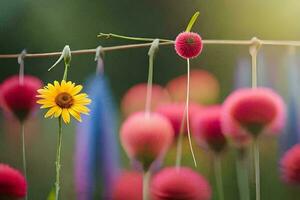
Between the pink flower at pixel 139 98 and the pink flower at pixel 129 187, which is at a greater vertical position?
the pink flower at pixel 139 98

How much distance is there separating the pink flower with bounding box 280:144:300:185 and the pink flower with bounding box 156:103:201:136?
249mm

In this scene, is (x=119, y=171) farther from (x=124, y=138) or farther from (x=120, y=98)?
(x=120, y=98)

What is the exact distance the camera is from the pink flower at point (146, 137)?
1.37 metres

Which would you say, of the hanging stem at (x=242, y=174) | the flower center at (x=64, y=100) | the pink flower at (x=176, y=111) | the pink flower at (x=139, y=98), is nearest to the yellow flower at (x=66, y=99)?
the flower center at (x=64, y=100)

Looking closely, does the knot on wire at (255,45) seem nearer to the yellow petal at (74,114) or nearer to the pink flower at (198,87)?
the pink flower at (198,87)

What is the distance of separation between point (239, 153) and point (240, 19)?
1.13 feet

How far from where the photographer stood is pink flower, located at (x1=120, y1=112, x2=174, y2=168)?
137 centimetres

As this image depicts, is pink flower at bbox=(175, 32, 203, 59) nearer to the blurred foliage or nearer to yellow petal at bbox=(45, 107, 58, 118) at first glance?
the blurred foliage

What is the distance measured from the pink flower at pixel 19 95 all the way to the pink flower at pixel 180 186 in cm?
42

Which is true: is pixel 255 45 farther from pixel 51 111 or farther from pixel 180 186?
pixel 51 111

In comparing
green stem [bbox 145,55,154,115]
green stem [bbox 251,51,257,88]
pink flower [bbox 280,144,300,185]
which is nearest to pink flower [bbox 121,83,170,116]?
green stem [bbox 145,55,154,115]

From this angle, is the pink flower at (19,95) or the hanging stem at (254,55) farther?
the pink flower at (19,95)

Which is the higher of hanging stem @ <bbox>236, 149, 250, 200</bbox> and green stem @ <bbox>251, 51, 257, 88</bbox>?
green stem @ <bbox>251, 51, 257, 88</bbox>

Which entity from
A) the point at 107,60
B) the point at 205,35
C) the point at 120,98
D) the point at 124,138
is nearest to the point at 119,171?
the point at 124,138
